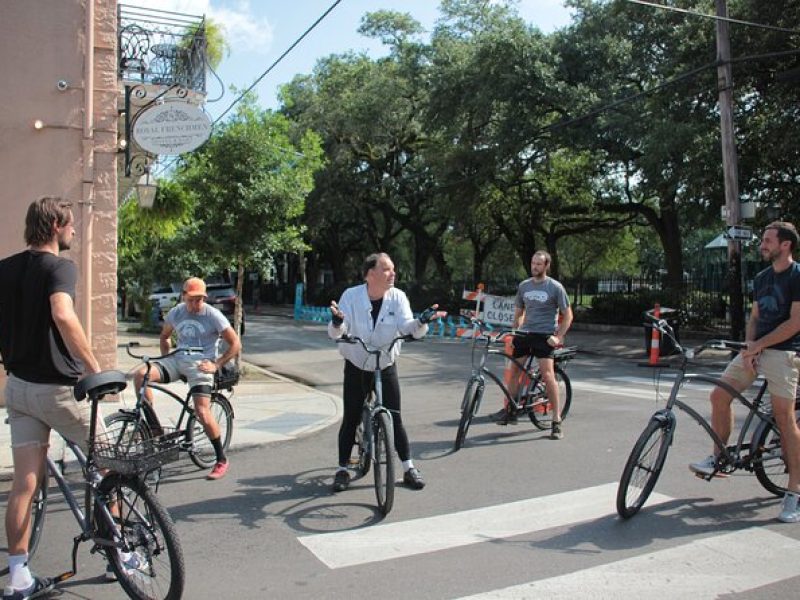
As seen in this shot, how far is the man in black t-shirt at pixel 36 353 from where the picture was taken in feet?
12.5

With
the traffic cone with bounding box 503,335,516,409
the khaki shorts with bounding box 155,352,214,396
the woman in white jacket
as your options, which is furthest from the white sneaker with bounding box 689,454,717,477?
the khaki shorts with bounding box 155,352,214,396

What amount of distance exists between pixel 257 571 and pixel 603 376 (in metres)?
10.5

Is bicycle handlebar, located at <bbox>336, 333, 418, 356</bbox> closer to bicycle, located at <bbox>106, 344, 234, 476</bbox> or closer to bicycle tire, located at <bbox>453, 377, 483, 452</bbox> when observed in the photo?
bicycle, located at <bbox>106, 344, 234, 476</bbox>

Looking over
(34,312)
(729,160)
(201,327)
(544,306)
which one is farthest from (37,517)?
(729,160)

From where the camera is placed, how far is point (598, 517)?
5.21m

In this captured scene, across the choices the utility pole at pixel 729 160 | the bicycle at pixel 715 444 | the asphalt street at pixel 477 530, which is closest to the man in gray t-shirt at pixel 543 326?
the asphalt street at pixel 477 530

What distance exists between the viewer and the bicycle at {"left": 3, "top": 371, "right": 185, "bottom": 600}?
12.2ft

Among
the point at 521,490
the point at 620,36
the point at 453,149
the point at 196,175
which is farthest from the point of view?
the point at 453,149

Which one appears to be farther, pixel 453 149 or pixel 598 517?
pixel 453 149

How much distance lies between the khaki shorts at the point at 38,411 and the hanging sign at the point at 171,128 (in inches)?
257

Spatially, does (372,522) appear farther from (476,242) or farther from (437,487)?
(476,242)

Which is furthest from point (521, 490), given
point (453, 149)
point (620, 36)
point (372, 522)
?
point (453, 149)

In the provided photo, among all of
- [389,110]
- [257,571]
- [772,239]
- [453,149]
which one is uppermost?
[389,110]

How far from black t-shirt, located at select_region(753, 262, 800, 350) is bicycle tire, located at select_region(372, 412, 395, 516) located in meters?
2.82
